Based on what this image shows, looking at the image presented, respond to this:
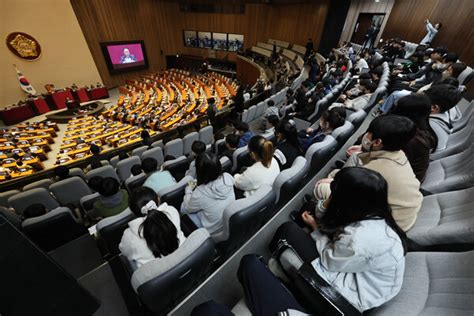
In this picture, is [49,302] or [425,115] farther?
[425,115]

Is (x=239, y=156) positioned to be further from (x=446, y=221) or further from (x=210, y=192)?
(x=446, y=221)

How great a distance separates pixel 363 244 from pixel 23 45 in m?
13.7

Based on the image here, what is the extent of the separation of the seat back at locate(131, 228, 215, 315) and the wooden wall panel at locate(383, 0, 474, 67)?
7.24 m

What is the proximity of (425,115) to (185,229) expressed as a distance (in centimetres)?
225

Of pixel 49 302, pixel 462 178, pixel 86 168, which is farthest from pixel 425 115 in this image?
pixel 86 168

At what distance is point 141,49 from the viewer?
13.5 metres

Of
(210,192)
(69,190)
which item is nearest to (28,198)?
(69,190)

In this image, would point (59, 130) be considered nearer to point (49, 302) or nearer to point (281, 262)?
point (49, 302)

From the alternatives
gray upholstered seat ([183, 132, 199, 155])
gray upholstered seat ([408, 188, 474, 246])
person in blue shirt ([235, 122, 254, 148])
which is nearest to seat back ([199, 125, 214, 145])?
gray upholstered seat ([183, 132, 199, 155])

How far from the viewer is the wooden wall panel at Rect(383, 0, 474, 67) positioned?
4871mm

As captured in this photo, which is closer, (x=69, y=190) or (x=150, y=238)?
(x=150, y=238)

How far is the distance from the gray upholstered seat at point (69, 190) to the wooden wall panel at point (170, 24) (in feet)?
38.2

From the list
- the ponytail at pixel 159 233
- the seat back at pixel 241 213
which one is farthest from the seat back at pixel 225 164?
the ponytail at pixel 159 233

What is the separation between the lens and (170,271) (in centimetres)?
97
